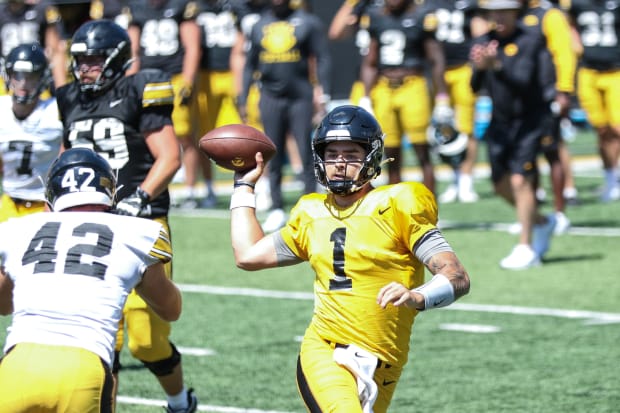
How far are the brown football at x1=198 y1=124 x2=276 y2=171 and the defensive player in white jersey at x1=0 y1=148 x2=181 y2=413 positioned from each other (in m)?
0.73

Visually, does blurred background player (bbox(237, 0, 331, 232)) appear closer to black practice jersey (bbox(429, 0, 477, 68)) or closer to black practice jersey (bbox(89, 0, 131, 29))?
black practice jersey (bbox(89, 0, 131, 29))

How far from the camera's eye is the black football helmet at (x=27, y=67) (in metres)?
7.04

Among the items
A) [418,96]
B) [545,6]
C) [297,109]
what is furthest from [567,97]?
[297,109]

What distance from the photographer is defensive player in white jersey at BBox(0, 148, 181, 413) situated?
4145 millimetres

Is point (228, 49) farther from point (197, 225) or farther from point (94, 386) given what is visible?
point (94, 386)

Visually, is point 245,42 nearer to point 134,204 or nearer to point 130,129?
point 130,129

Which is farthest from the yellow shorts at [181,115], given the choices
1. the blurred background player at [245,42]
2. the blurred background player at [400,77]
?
the blurred background player at [400,77]

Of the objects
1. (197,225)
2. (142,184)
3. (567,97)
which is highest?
(142,184)

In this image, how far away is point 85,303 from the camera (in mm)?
4305

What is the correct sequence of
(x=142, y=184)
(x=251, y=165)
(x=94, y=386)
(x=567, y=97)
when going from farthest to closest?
(x=567, y=97) < (x=142, y=184) < (x=251, y=165) < (x=94, y=386)

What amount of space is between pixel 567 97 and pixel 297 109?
10.1ft

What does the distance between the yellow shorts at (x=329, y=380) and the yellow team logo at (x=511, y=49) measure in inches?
238

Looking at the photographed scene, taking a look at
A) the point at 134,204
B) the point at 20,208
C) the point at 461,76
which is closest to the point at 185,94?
the point at 461,76

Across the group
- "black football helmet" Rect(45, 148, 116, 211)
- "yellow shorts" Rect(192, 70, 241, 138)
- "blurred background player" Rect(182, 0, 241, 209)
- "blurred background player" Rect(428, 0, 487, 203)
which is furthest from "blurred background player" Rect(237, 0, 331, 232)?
"black football helmet" Rect(45, 148, 116, 211)
